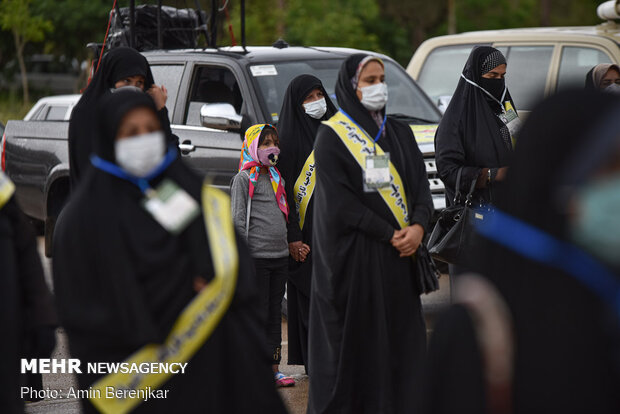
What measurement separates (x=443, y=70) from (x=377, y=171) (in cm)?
558

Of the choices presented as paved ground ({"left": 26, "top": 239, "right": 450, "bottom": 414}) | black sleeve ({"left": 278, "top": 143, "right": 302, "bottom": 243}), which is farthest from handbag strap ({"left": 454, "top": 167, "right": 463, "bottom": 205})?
paved ground ({"left": 26, "top": 239, "right": 450, "bottom": 414})

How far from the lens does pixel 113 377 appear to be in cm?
383

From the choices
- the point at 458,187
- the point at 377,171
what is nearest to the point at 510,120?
the point at 458,187

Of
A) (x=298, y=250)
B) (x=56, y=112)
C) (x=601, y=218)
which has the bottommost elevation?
(x=56, y=112)

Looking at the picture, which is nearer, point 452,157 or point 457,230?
point 457,230

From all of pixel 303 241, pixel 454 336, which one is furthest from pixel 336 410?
pixel 454 336

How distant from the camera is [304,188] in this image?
22.8 ft

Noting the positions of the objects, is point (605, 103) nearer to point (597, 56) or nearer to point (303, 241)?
point (303, 241)

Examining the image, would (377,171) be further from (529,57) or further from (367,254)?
(529,57)

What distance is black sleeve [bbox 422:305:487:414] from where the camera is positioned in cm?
261

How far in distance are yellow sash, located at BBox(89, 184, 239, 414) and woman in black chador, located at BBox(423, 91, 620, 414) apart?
1.37 m

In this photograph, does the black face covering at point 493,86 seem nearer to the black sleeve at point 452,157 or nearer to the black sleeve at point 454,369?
the black sleeve at point 452,157

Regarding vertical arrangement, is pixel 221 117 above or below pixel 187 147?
above

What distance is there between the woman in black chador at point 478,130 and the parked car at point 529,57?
2.59 metres
